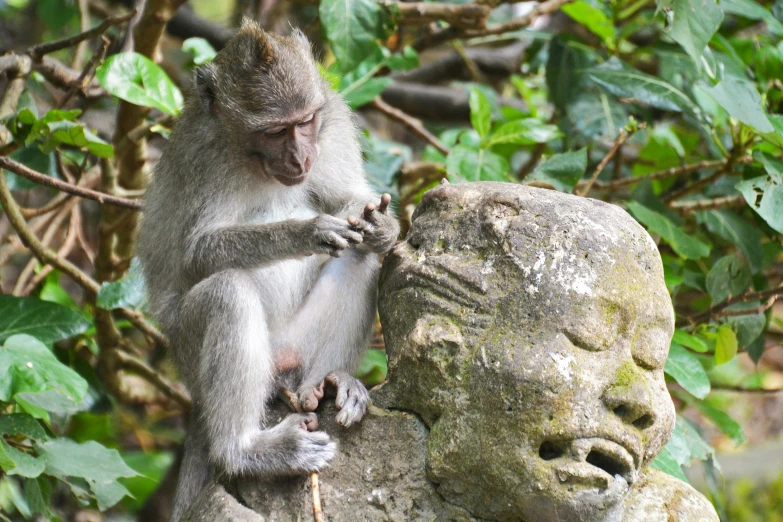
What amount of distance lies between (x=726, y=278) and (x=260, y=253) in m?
2.91

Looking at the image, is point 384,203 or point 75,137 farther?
point 75,137

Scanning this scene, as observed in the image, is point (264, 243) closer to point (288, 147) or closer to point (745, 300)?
point (288, 147)

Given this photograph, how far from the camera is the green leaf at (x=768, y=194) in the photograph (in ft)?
15.2

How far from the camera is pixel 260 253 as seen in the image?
13.4 feet

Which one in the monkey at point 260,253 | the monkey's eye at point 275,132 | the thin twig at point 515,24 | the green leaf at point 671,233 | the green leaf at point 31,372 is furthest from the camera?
the thin twig at point 515,24

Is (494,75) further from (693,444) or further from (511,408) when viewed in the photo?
(511,408)

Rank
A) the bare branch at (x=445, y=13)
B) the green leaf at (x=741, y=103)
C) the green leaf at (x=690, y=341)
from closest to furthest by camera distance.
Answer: the green leaf at (x=741, y=103)
the green leaf at (x=690, y=341)
the bare branch at (x=445, y=13)

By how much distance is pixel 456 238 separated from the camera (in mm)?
3361

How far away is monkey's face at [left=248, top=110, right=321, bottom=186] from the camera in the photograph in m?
4.23

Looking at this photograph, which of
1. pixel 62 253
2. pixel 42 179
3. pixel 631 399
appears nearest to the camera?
pixel 631 399

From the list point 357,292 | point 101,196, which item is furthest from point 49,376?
point 357,292

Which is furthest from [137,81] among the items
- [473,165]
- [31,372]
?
[473,165]

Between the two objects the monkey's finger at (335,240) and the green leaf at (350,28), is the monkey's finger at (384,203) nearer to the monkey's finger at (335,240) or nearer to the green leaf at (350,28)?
the monkey's finger at (335,240)

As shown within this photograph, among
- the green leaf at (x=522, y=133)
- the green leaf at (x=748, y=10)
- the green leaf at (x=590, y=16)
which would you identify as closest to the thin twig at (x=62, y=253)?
the green leaf at (x=522, y=133)
